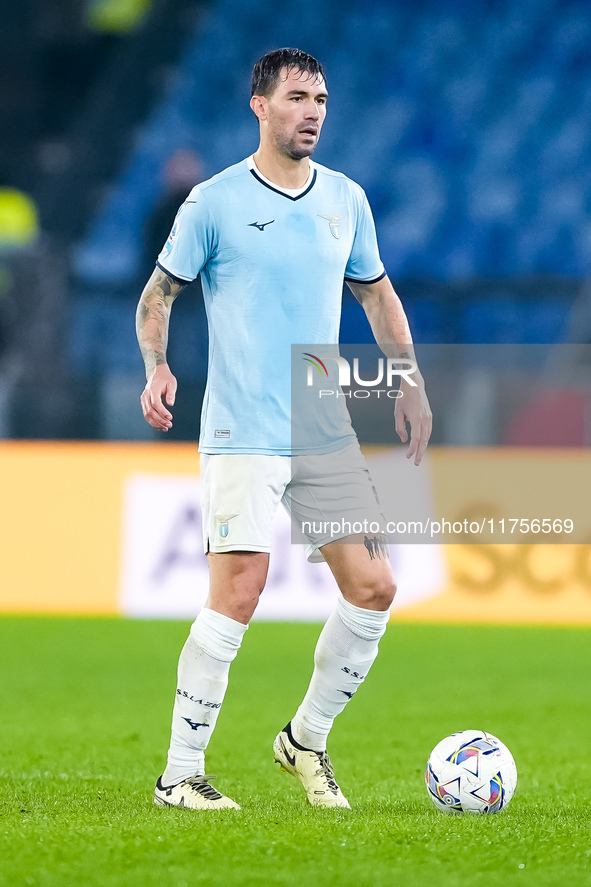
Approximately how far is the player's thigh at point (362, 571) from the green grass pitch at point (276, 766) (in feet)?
2.08

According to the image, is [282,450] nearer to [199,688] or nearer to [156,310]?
[156,310]

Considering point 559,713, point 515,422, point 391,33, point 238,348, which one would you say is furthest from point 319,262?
point 391,33

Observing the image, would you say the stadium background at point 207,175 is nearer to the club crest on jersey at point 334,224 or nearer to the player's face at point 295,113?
the club crest on jersey at point 334,224

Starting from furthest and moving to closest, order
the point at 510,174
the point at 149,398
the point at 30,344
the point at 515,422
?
1. the point at 510,174
2. the point at 30,344
3. the point at 515,422
4. the point at 149,398

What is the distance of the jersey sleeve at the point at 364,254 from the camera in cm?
411

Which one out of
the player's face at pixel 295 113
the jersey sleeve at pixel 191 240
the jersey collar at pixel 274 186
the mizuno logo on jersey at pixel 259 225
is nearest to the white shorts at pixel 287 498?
the jersey sleeve at pixel 191 240

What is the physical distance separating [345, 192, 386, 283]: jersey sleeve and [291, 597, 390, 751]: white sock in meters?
1.06

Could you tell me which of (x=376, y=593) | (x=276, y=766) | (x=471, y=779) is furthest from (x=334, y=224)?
(x=276, y=766)

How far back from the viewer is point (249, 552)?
381 cm

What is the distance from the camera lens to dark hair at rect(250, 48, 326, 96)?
390 cm

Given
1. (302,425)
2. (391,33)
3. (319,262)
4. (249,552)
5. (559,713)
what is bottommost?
(559,713)

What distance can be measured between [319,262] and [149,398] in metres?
0.68

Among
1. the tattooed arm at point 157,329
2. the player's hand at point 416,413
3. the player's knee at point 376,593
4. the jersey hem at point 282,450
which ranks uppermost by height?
the tattooed arm at point 157,329

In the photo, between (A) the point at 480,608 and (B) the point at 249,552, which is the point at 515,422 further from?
(B) the point at 249,552
